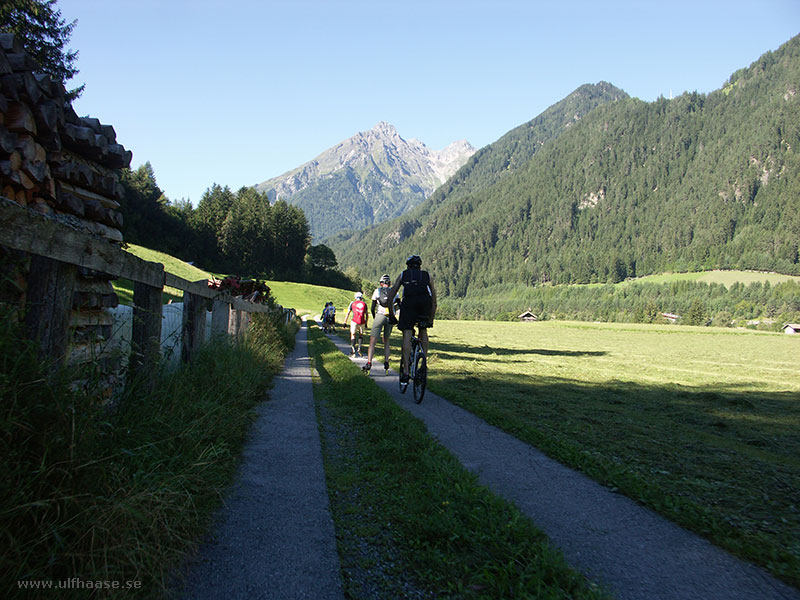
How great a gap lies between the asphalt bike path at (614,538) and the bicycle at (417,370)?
2.64 metres

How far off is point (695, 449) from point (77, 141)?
21.8 feet

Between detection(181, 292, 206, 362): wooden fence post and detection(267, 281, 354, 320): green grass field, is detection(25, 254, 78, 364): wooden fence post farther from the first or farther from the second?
detection(267, 281, 354, 320): green grass field

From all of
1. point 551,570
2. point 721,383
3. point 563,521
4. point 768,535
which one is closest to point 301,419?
point 563,521

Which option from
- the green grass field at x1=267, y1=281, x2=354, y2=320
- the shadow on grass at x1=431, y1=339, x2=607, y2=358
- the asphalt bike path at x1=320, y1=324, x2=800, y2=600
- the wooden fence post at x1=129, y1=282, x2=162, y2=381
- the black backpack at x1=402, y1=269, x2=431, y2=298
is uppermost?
the green grass field at x1=267, y1=281, x2=354, y2=320

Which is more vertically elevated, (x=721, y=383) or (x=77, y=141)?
(x=77, y=141)

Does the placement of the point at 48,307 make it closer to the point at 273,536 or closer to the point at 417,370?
the point at 273,536

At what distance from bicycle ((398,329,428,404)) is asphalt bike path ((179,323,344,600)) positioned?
289cm

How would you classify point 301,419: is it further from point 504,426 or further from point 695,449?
point 695,449

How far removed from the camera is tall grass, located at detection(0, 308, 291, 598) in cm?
187

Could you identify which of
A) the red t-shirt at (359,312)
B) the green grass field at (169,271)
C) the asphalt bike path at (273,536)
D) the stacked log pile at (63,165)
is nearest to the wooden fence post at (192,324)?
the stacked log pile at (63,165)

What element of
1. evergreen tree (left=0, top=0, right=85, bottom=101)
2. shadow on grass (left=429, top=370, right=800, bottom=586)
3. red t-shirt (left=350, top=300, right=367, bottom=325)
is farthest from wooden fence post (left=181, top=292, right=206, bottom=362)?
evergreen tree (left=0, top=0, right=85, bottom=101)

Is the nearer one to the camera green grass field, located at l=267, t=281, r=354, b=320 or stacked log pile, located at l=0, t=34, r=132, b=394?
stacked log pile, located at l=0, t=34, r=132, b=394

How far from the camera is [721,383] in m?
12.9

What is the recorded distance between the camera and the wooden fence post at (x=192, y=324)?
5715mm
